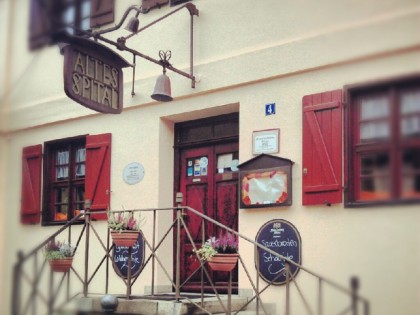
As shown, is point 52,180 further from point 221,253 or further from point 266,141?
point 221,253

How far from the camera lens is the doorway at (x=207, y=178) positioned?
6.71m

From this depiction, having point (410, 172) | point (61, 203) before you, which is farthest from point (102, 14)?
point (410, 172)

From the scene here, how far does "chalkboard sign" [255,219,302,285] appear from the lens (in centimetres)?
564

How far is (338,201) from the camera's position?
17.4 feet

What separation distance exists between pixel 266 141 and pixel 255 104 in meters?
0.43

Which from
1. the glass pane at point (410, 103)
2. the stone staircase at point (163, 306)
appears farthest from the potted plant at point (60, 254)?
the glass pane at point (410, 103)

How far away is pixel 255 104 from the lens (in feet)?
20.6

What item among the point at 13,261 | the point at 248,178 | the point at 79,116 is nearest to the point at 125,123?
the point at 79,116

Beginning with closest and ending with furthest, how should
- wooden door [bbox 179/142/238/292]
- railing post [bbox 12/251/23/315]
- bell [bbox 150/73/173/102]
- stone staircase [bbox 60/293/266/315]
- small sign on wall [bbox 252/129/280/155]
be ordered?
railing post [bbox 12/251/23/315], stone staircase [bbox 60/293/266/315], small sign on wall [bbox 252/129/280/155], bell [bbox 150/73/173/102], wooden door [bbox 179/142/238/292]

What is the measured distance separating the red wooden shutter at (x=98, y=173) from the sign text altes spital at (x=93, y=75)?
57.0 inches

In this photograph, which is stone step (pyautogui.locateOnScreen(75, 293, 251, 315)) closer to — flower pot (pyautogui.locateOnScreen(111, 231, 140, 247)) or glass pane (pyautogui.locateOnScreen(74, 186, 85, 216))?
flower pot (pyautogui.locateOnScreen(111, 231, 140, 247))

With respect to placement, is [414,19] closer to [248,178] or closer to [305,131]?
[305,131]

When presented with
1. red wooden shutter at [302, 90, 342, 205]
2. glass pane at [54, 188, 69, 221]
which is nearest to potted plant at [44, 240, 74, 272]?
glass pane at [54, 188, 69, 221]

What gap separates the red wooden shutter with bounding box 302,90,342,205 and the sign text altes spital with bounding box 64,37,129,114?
1926mm
